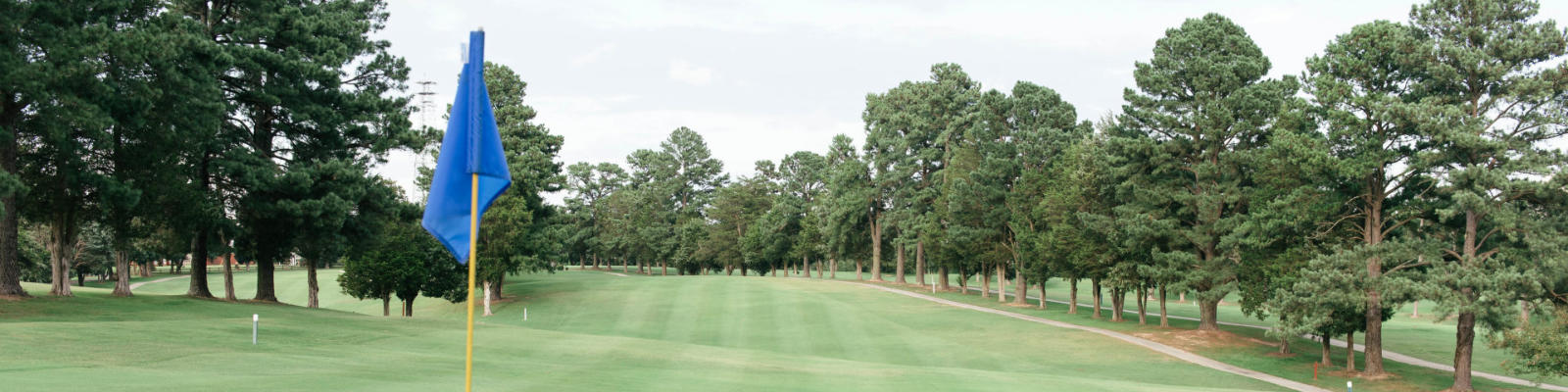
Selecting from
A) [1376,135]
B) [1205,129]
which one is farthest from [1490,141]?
[1205,129]

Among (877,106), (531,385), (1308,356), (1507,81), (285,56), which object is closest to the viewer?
(531,385)

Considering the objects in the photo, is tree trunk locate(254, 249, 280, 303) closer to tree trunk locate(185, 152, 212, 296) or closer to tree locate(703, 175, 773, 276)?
tree trunk locate(185, 152, 212, 296)

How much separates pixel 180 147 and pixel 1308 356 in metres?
42.7

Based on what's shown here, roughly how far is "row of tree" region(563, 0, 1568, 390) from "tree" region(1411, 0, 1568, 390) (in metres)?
0.07

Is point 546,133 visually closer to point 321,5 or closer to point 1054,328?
point 321,5

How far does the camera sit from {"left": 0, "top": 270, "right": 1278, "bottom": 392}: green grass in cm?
1535

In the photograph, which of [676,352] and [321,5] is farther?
[321,5]

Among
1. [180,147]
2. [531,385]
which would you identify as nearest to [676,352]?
[531,385]

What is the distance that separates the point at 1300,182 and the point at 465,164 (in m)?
32.8

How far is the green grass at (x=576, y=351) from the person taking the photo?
1535cm

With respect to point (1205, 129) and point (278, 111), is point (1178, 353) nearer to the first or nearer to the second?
point (1205, 129)

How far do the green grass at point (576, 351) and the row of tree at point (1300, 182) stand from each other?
506 centimetres

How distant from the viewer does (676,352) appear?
85.3 ft

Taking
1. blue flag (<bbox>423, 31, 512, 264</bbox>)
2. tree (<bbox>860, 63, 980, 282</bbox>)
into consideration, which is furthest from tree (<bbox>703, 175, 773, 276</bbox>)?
blue flag (<bbox>423, 31, 512, 264</bbox>)
